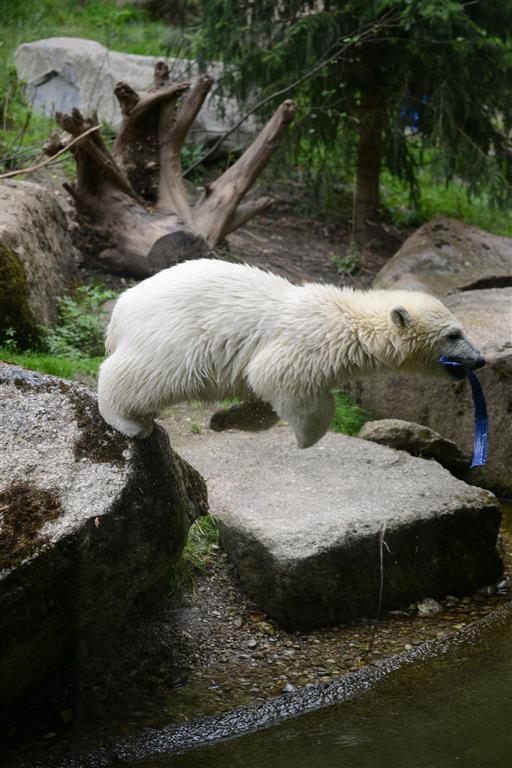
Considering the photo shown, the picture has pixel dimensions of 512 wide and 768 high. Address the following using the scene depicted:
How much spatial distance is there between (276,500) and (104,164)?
3.96 meters

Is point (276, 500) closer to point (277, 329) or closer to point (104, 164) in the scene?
point (277, 329)

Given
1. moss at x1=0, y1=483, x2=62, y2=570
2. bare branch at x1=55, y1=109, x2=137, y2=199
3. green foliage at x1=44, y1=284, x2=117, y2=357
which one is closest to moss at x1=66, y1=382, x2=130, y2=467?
moss at x1=0, y1=483, x2=62, y2=570

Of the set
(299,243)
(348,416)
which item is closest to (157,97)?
(299,243)

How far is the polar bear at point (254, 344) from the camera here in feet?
11.6

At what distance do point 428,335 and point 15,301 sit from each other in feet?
11.2

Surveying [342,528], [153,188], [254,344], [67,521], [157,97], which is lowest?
[342,528]

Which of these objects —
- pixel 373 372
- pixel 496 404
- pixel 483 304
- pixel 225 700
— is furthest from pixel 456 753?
pixel 483 304

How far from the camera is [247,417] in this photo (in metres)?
4.08

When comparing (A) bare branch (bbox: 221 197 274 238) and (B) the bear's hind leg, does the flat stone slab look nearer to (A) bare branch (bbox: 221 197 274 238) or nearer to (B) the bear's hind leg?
(B) the bear's hind leg

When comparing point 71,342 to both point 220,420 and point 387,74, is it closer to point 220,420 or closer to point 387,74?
point 220,420

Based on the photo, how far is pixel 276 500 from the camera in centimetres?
493

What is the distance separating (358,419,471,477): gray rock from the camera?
6133mm

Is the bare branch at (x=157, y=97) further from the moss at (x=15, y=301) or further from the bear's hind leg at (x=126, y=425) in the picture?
the bear's hind leg at (x=126, y=425)

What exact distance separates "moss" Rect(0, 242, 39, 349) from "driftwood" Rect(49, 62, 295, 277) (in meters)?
1.75
